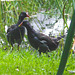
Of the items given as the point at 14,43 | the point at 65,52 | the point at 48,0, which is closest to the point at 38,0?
the point at 48,0

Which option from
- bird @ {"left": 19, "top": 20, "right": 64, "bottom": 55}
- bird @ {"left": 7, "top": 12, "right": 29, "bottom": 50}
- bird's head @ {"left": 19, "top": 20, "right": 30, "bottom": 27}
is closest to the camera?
bird @ {"left": 19, "top": 20, "right": 64, "bottom": 55}

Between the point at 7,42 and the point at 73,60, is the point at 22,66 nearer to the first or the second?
the point at 73,60

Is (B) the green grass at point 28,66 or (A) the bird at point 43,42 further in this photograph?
(A) the bird at point 43,42

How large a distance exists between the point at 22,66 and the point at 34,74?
0.96ft

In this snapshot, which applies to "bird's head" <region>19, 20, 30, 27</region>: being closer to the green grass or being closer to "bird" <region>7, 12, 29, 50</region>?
"bird" <region>7, 12, 29, 50</region>

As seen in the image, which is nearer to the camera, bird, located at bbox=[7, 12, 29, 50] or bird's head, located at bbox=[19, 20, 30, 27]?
bird's head, located at bbox=[19, 20, 30, 27]

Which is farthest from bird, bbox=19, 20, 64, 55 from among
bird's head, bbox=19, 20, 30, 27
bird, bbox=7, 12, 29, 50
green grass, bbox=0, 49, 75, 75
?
green grass, bbox=0, 49, 75, 75

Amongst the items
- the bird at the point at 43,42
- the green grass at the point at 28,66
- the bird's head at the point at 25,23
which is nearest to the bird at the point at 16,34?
the bird's head at the point at 25,23

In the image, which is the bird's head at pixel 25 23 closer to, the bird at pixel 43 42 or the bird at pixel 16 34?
the bird at pixel 16 34

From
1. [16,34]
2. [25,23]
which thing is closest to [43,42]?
[25,23]

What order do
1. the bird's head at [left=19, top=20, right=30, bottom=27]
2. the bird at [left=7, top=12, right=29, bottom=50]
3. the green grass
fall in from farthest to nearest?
the bird at [left=7, top=12, right=29, bottom=50] < the bird's head at [left=19, top=20, right=30, bottom=27] < the green grass

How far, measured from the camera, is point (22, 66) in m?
2.59

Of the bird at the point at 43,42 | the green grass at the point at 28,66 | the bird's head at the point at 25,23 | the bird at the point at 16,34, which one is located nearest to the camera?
the green grass at the point at 28,66

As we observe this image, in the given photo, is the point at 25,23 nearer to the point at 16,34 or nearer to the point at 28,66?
the point at 16,34
